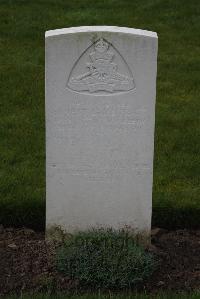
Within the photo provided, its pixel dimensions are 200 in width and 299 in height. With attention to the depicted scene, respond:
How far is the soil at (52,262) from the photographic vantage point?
4.84 m

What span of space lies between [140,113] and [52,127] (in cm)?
60

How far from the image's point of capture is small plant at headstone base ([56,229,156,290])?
4.77 meters

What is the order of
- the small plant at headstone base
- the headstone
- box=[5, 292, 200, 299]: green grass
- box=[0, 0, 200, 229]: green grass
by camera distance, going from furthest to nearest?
1. box=[0, 0, 200, 229]: green grass
2. the headstone
3. the small plant at headstone base
4. box=[5, 292, 200, 299]: green grass

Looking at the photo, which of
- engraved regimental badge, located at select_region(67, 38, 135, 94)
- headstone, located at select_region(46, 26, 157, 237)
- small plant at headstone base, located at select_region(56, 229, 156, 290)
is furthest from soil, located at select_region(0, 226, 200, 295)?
engraved regimental badge, located at select_region(67, 38, 135, 94)

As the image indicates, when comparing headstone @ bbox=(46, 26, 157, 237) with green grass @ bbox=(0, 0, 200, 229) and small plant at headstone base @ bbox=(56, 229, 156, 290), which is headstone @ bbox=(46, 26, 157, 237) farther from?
green grass @ bbox=(0, 0, 200, 229)

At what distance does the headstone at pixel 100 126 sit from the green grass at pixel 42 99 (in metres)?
0.56

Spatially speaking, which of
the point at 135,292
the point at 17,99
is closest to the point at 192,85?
the point at 17,99

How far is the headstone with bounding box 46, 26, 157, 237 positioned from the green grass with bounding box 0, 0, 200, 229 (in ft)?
1.85

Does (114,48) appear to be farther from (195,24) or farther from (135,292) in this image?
(195,24)

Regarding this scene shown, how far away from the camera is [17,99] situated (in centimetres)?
805

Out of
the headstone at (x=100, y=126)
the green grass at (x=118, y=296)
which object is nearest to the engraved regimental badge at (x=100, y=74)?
the headstone at (x=100, y=126)

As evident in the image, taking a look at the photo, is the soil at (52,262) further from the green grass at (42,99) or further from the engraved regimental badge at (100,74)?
the engraved regimental badge at (100,74)

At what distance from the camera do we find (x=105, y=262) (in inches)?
189

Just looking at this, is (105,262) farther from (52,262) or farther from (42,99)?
(42,99)
